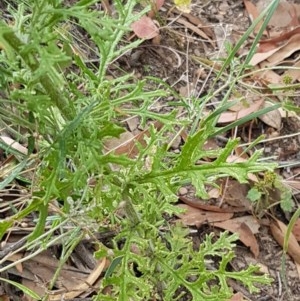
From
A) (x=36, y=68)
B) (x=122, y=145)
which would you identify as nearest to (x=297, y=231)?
(x=122, y=145)

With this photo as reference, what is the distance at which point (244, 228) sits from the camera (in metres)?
2.14

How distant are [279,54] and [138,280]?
1.35 meters

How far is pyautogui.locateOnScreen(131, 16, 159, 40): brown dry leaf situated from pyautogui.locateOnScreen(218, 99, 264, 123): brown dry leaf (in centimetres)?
38

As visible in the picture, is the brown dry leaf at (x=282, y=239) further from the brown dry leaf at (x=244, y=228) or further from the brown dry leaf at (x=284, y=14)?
the brown dry leaf at (x=284, y=14)

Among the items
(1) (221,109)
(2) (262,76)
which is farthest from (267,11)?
(2) (262,76)

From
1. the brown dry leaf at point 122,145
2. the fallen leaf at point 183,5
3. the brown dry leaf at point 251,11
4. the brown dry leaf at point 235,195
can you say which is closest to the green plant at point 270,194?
the brown dry leaf at point 235,195

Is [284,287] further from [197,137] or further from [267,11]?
[197,137]

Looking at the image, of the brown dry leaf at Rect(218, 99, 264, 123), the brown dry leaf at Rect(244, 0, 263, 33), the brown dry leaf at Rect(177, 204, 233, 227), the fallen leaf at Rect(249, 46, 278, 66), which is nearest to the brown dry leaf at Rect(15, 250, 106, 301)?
the brown dry leaf at Rect(177, 204, 233, 227)

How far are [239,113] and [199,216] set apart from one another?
42 centimetres

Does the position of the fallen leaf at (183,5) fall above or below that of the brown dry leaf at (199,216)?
above

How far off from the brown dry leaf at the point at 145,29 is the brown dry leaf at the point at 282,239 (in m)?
0.78

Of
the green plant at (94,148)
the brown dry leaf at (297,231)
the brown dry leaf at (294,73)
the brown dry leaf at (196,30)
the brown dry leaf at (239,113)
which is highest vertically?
the green plant at (94,148)

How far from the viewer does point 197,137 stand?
1.31 meters

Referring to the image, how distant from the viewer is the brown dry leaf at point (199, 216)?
212cm
